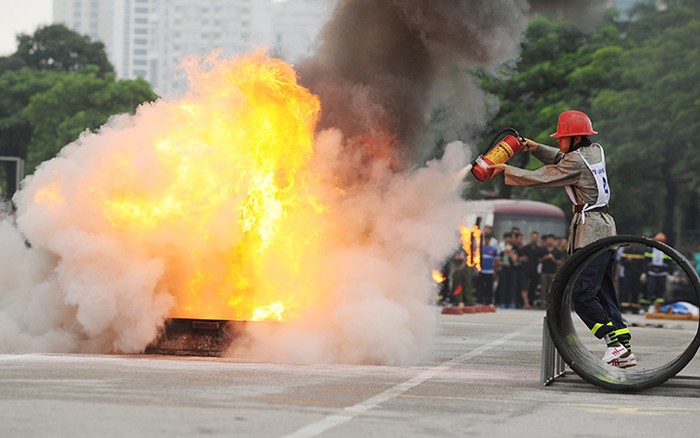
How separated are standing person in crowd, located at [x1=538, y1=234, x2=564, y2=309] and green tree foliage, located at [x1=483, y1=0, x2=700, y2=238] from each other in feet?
26.7

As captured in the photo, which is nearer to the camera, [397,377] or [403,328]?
[397,377]

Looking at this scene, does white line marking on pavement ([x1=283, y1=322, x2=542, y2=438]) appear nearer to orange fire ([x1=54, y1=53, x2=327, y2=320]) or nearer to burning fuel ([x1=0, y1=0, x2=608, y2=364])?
burning fuel ([x1=0, y1=0, x2=608, y2=364])

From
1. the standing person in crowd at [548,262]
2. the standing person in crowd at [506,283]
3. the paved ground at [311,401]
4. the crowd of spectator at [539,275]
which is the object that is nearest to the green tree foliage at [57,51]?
the crowd of spectator at [539,275]

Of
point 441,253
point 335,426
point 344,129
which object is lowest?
point 335,426

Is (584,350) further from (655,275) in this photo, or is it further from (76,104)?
(76,104)

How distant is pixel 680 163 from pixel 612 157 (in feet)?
7.07

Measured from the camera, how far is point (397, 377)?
426 inches

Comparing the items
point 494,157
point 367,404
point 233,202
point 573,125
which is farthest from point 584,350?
point 233,202

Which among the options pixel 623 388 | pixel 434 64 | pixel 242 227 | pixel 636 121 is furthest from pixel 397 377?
pixel 636 121

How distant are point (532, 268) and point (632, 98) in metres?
13.7

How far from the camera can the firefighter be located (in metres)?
11.0

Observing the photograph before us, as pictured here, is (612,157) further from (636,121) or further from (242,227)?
(242,227)

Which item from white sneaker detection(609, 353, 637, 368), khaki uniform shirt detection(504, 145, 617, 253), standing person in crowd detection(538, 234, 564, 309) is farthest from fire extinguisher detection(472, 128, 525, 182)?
standing person in crowd detection(538, 234, 564, 309)

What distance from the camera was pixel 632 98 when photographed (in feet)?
151
